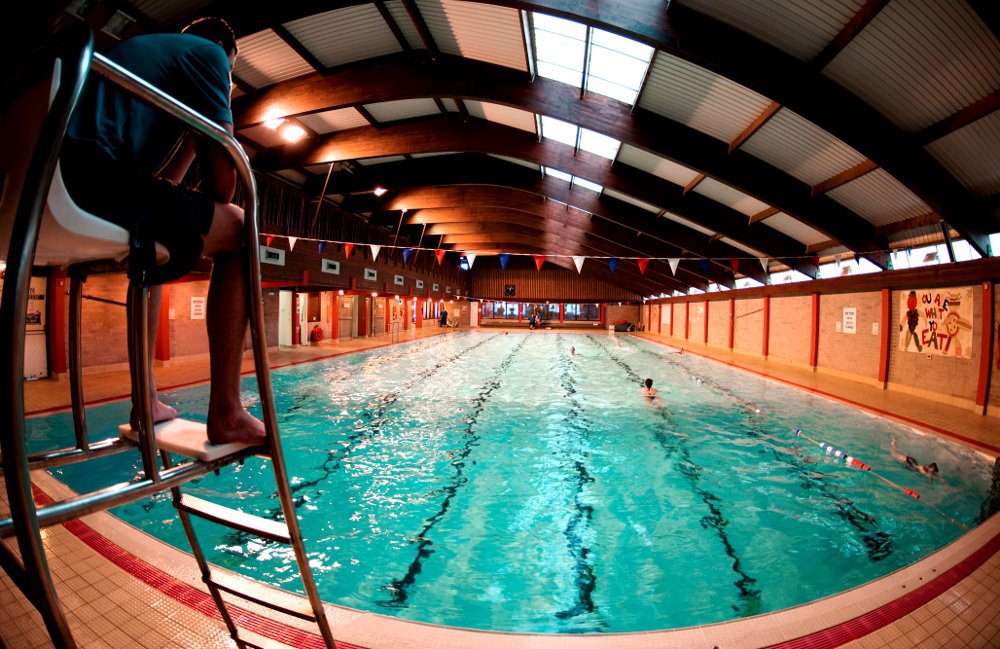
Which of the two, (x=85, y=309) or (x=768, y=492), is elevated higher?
(x=85, y=309)

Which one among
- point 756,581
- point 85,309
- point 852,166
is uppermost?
point 852,166

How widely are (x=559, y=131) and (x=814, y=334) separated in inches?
395

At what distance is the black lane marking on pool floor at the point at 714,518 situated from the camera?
2782mm

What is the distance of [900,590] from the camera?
2.38m

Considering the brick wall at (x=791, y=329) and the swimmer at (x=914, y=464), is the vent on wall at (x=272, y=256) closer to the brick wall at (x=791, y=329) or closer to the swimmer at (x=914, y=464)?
the swimmer at (x=914, y=464)

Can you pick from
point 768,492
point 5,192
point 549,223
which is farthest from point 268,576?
point 549,223

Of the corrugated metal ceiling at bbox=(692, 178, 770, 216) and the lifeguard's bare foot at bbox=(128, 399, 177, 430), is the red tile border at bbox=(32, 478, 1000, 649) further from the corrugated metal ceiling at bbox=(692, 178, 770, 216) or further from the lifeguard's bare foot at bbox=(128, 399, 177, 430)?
the corrugated metal ceiling at bbox=(692, 178, 770, 216)

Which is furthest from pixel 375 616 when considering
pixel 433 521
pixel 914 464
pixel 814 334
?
pixel 814 334

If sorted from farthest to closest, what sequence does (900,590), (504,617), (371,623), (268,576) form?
(268,576)
(504,617)
(900,590)
(371,623)

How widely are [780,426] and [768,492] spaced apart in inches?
114

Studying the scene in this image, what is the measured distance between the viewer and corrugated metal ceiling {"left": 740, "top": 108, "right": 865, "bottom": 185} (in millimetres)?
6215

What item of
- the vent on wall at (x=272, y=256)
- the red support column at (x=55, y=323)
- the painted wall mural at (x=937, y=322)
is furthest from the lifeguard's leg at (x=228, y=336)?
the vent on wall at (x=272, y=256)

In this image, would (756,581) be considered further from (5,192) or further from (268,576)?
(5,192)

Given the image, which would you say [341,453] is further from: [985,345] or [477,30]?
[985,345]
